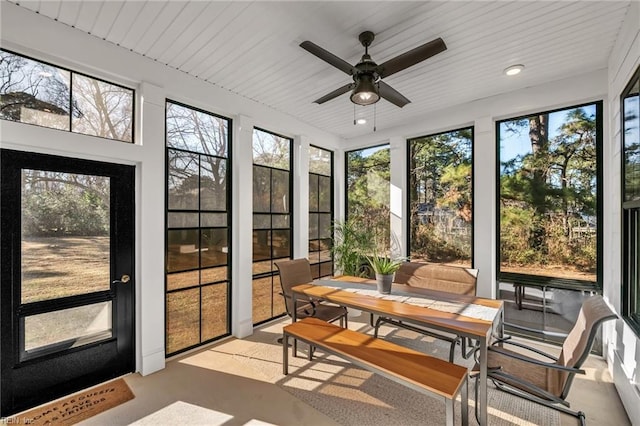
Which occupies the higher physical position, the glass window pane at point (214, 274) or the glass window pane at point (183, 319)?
the glass window pane at point (214, 274)

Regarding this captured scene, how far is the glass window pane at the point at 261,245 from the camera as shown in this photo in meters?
3.94

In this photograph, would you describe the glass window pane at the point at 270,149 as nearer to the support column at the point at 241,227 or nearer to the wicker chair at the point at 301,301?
the support column at the point at 241,227

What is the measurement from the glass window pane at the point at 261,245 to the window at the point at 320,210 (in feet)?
3.11

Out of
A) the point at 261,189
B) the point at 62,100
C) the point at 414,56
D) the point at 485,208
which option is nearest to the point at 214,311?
the point at 261,189

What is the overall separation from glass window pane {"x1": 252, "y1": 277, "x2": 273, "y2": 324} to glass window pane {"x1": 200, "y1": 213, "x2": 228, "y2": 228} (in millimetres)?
971

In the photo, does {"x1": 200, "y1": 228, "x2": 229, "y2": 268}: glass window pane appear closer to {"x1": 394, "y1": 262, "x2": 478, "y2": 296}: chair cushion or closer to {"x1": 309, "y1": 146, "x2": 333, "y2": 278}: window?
{"x1": 309, "y1": 146, "x2": 333, "y2": 278}: window

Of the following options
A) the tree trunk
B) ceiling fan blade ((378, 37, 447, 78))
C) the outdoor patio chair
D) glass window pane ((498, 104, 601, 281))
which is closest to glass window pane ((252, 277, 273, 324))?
the outdoor patio chair

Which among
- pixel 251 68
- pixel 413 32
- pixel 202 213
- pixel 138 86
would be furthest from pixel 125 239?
pixel 413 32

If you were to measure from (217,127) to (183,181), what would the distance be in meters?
0.83

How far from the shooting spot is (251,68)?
2.92 m

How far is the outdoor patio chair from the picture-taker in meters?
1.75

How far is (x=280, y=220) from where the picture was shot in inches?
171

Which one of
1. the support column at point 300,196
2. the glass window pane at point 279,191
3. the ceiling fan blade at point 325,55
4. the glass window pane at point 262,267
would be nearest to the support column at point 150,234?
the glass window pane at point 262,267

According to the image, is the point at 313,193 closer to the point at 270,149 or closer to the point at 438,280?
the point at 270,149
